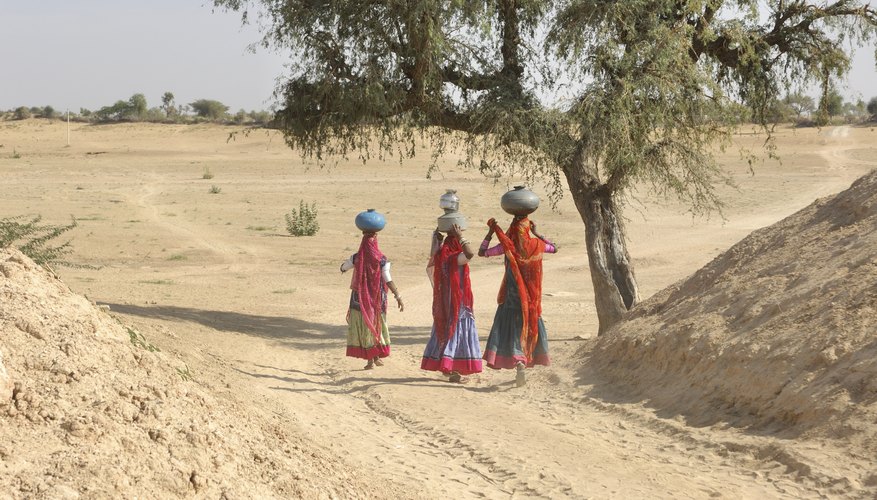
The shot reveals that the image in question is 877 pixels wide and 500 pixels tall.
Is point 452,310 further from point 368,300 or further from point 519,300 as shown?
point 368,300

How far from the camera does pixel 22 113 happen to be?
68.5m

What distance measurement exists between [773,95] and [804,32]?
3.46 feet

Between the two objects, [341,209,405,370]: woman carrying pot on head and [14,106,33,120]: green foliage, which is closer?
[341,209,405,370]: woman carrying pot on head

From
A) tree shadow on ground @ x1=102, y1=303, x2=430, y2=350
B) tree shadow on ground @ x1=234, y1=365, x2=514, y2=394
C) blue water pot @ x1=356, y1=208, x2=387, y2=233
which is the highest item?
blue water pot @ x1=356, y1=208, x2=387, y2=233

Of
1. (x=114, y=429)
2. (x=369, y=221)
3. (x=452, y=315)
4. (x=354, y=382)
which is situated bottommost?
(x=354, y=382)

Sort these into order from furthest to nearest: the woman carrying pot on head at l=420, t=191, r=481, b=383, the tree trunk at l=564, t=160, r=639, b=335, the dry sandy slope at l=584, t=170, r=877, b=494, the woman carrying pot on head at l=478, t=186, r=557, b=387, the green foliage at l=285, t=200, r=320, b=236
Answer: the green foliage at l=285, t=200, r=320, b=236 → the tree trunk at l=564, t=160, r=639, b=335 → the woman carrying pot on head at l=420, t=191, r=481, b=383 → the woman carrying pot on head at l=478, t=186, r=557, b=387 → the dry sandy slope at l=584, t=170, r=877, b=494

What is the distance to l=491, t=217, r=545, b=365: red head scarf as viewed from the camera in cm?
945

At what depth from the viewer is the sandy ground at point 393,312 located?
668 cm

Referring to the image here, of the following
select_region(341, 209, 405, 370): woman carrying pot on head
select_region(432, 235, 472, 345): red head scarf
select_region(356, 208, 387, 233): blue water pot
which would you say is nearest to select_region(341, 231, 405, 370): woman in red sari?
select_region(341, 209, 405, 370): woman carrying pot on head

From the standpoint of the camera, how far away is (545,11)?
40.6 ft

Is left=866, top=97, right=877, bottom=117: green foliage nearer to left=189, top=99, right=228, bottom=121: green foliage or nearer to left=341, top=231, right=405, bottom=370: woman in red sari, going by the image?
left=189, top=99, right=228, bottom=121: green foliage

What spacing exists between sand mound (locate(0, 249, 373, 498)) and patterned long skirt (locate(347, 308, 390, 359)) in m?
3.67

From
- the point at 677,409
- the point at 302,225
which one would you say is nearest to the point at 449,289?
the point at 677,409

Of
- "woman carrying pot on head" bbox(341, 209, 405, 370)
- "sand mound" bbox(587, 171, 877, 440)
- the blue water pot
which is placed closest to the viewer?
"sand mound" bbox(587, 171, 877, 440)
